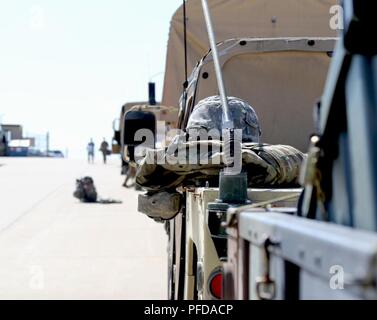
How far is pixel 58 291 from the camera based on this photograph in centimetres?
769

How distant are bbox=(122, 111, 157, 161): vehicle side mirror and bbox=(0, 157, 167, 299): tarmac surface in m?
1.99

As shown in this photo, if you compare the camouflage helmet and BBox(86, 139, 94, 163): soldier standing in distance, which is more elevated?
the camouflage helmet

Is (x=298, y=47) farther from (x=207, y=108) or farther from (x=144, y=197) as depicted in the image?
(x=144, y=197)

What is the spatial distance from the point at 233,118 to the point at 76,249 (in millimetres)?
5936

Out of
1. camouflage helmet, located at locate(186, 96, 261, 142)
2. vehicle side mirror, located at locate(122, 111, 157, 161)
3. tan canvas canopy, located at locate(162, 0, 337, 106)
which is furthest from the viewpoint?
tan canvas canopy, located at locate(162, 0, 337, 106)

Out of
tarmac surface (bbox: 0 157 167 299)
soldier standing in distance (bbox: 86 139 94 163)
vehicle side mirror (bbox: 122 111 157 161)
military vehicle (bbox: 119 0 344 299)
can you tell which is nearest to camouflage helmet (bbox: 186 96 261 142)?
military vehicle (bbox: 119 0 344 299)

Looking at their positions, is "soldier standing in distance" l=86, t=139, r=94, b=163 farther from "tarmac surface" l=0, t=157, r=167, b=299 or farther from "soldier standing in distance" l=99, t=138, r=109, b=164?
"tarmac surface" l=0, t=157, r=167, b=299

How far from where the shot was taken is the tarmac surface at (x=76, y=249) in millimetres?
7891

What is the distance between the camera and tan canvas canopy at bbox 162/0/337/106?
26.3 ft

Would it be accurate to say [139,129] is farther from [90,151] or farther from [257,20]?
[90,151]

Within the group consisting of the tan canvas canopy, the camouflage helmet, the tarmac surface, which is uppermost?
the tan canvas canopy

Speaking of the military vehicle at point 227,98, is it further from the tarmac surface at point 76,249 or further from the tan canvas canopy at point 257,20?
the tarmac surface at point 76,249

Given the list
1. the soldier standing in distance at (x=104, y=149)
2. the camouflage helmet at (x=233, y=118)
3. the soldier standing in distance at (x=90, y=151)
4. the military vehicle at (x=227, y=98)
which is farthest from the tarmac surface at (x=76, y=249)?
the soldier standing in distance at (x=90, y=151)

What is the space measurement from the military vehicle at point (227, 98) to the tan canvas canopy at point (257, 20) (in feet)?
0.03
